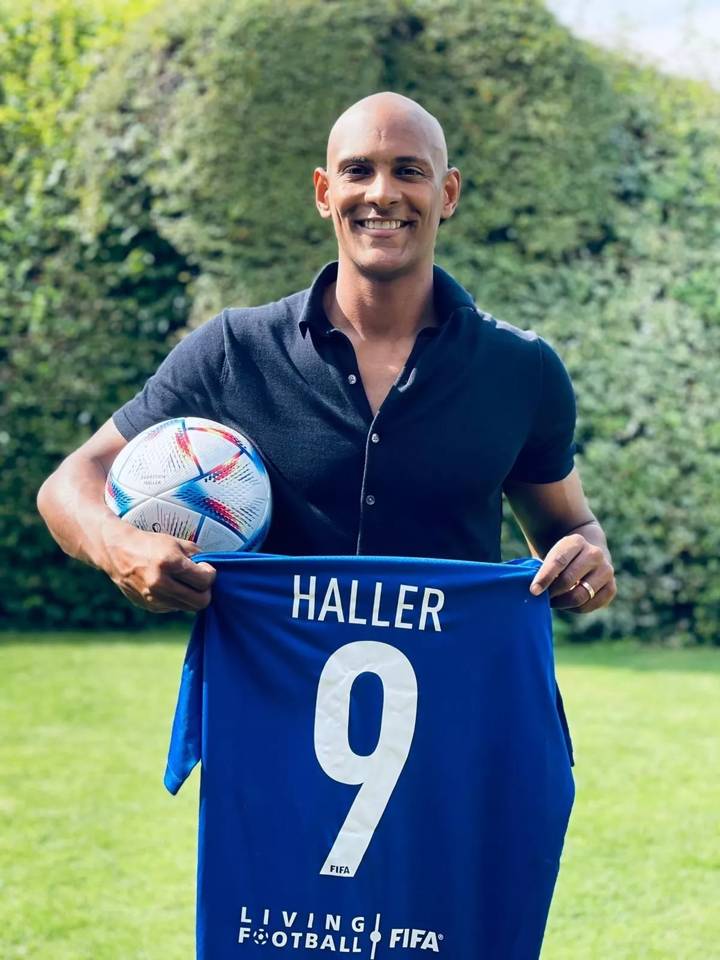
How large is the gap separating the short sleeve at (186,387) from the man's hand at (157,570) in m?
0.36

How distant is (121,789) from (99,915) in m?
1.31

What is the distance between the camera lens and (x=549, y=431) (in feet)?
9.42

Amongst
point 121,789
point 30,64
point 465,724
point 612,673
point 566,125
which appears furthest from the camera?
point 30,64

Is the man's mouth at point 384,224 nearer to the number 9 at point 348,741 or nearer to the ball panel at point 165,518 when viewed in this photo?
the ball panel at point 165,518

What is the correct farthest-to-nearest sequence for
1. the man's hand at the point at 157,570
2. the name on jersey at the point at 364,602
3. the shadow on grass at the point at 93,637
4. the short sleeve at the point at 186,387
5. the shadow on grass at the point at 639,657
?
the shadow on grass at the point at 93,637 < the shadow on grass at the point at 639,657 < the short sleeve at the point at 186,387 < the name on jersey at the point at 364,602 < the man's hand at the point at 157,570

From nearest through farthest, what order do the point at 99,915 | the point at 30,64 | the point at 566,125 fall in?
the point at 99,915 → the point at 566,125 → the point at 30,64

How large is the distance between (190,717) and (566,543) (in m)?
0.79

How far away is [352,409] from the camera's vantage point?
275 centimetres

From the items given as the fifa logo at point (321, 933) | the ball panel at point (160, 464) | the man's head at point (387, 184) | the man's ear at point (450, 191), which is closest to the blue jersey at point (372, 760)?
the fifa logo at point (321, 933)

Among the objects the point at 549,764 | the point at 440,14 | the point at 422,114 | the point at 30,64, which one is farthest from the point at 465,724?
the point at 30,64

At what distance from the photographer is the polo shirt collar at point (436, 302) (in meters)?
2.84

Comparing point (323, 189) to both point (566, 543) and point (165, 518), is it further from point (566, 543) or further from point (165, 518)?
point (566, 543)

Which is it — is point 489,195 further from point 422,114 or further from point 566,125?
point 422,114

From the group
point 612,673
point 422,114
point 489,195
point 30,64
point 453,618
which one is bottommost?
point 612,673
